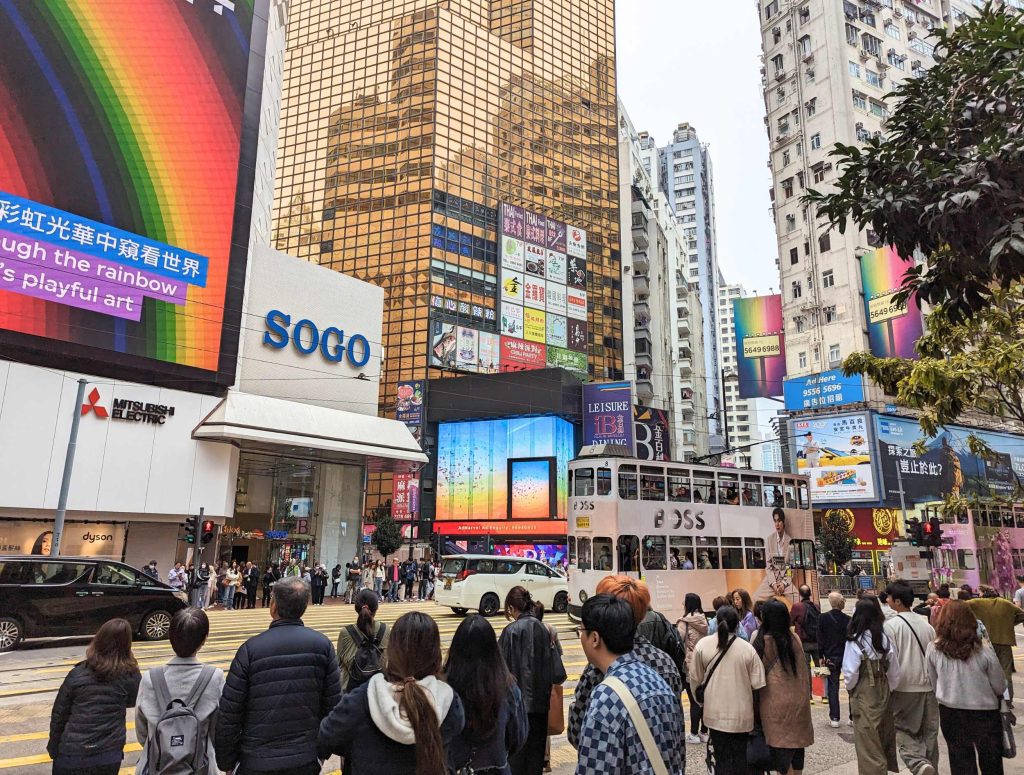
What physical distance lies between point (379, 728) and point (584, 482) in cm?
1463

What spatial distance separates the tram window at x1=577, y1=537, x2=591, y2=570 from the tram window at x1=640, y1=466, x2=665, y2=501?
1.73 meters

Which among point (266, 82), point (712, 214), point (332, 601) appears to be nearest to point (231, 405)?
point (332, 601)

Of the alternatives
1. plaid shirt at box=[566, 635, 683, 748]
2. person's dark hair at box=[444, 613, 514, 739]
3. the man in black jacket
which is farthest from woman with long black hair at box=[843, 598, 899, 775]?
the man in black jacket

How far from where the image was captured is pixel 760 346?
52.8 meters

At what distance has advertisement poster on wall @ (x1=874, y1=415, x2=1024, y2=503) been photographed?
46469 millimetres

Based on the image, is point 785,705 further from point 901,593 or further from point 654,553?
point 654,553

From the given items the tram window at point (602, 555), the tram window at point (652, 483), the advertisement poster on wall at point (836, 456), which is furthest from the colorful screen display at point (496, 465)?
the tram window at point (602, 555)

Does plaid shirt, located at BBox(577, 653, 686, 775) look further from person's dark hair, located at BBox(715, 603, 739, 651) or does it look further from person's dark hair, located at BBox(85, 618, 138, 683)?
person's dark hair, located at BBox(85, 618, 138, 683)

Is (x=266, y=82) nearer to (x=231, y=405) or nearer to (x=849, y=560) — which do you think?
(x=231, y=405)

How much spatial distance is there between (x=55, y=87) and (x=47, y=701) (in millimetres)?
22347

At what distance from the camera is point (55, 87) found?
23.9 metres

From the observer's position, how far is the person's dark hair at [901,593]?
21.0 feet

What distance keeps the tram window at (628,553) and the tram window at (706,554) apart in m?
1.86

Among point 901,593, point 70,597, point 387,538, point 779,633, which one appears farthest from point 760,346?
point 779,633
